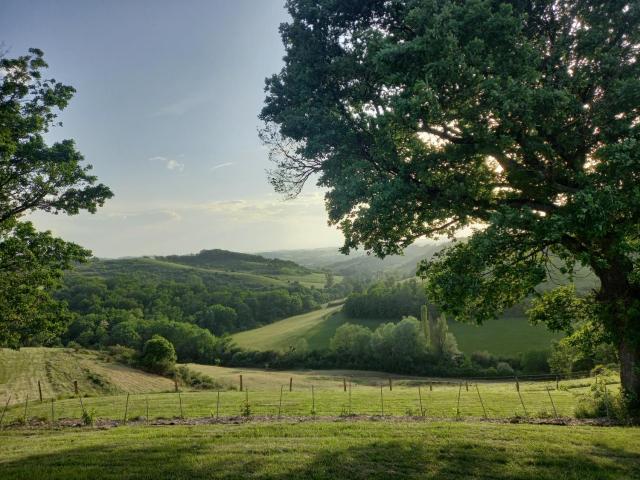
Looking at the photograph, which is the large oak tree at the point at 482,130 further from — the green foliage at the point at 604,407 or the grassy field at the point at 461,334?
the grassy field at the point at 461,334

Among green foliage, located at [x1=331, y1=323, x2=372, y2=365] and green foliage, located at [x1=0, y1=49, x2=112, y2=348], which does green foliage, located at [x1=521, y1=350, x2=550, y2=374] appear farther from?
green foliage, located at [x1=0, y1=49, x2=112, y2=348]

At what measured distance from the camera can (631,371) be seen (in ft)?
60.8

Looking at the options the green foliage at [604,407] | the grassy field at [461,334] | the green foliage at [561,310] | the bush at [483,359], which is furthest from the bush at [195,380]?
the bush at [483,359]

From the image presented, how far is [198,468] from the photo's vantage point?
1255 cm

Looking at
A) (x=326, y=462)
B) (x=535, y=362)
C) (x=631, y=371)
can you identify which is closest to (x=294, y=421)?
(x=326, y=462)

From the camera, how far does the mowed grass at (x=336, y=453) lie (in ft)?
39.8

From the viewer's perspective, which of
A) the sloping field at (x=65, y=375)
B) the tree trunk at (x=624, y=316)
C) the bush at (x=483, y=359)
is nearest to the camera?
the tree trunk at (x=624, y=316)

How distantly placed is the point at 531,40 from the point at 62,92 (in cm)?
2531

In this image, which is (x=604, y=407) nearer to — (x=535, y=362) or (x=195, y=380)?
(x=195, y=380)

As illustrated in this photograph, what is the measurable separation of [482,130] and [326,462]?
39.6 ft

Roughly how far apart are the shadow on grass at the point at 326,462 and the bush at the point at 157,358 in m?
59.5

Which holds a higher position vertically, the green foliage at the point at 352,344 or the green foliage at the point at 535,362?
the green foliage at the point at 352,344

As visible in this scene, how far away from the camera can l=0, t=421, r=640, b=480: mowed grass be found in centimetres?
1213

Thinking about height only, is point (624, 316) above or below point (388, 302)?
below
